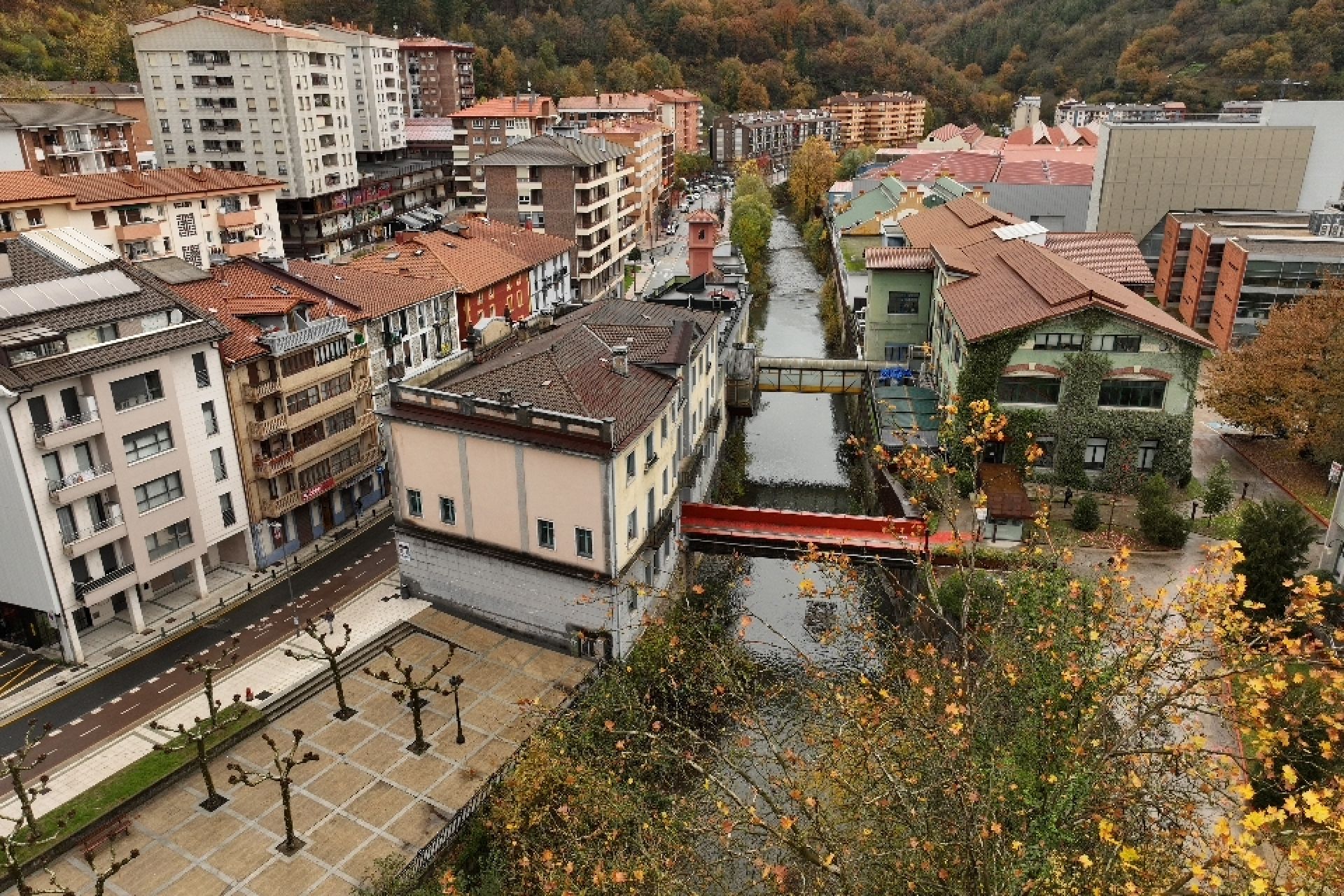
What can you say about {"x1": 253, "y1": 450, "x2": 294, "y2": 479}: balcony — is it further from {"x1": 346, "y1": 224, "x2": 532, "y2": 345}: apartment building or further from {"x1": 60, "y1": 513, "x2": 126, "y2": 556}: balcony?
{"x1": 346, "y1": 224, "x2": 532, "y2": 345}: apartment building

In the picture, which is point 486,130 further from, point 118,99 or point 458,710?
point 458,710

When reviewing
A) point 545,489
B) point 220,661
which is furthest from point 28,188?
point 545,489

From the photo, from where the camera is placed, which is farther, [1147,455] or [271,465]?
[1147,455]

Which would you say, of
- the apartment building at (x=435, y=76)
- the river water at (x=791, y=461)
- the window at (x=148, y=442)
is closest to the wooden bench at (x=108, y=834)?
the window at (x=148, y=442)

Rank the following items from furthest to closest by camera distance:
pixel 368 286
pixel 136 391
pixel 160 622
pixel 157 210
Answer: pixel 157 210, pixel 368 286, pixel 160 622, pixel 136 391

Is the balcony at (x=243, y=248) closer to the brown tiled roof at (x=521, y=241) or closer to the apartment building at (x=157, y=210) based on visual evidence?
the apartment building at (x=157, y=210)

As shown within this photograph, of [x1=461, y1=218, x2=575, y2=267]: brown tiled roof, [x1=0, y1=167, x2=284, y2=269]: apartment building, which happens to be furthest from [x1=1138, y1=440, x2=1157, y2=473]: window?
[x1=0, y1=167, x2=284, y2=269]: apartment building

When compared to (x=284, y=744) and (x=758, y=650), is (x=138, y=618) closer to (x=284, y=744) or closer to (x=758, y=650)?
(x=284, y=744)
